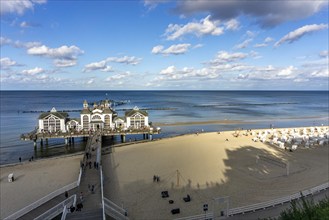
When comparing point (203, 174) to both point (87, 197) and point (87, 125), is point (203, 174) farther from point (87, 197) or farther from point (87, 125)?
point (87, 125)

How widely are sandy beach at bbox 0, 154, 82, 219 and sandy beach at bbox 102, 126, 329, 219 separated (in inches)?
149

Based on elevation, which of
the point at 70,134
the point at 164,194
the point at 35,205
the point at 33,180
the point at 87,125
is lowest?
the point at 164,194

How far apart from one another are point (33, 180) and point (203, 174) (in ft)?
50.1

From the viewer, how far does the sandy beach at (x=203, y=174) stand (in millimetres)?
20312

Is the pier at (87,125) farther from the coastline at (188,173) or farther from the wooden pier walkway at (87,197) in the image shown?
the wooden pier walkway at (87,197)

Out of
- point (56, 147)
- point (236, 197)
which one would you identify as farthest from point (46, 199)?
point (56, 147)

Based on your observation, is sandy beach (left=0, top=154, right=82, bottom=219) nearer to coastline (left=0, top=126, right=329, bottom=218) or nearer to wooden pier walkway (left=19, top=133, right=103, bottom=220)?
coastline (left=0, top=126, right=329, bottom=218)

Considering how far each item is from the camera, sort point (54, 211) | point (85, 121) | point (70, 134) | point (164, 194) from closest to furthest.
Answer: point (54, 211) < point (164, 194) < point (70, 134) < point (85, 121)

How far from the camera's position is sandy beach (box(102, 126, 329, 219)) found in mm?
20312

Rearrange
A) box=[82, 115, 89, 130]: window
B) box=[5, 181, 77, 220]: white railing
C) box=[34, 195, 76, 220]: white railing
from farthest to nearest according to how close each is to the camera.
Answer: box=[82, 115, 89, 130]: window, box=[5, 181, 77, 220]: white railing, box=[34, 195, 76, 220]: white railing

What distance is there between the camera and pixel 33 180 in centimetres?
2538

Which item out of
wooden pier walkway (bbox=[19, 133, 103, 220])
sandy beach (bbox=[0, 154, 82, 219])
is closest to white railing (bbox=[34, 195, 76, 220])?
wooden pier walkway (bbox=[19, 133, 103, 220])

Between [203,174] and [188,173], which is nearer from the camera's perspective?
[203,174]

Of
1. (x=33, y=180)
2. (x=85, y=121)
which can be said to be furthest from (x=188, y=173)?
(x=85, y=121)
